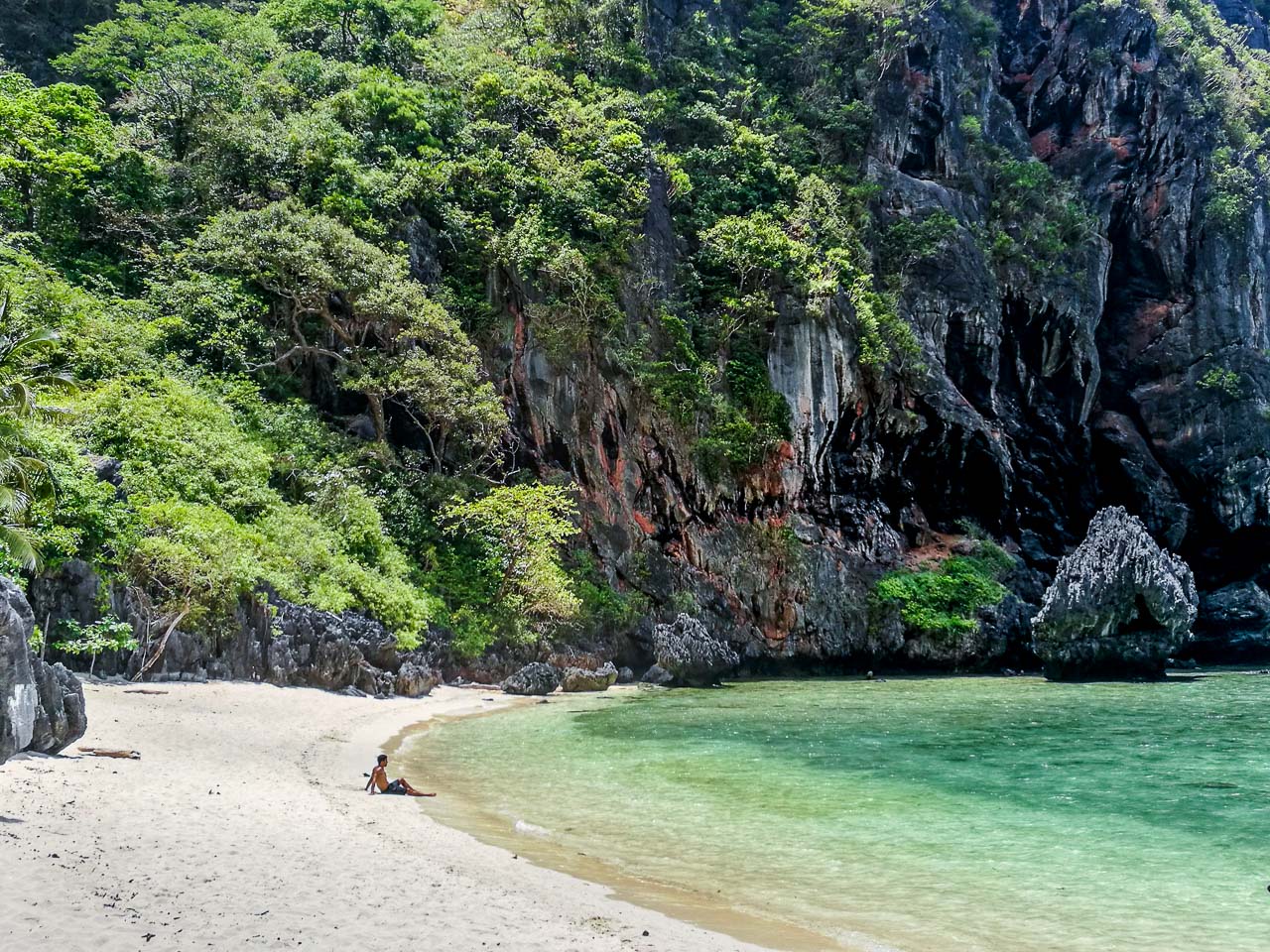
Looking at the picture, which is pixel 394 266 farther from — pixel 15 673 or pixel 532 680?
pixel 15 673

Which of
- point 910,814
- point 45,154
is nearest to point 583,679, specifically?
point 910,814

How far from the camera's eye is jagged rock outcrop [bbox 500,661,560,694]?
72.0 feet

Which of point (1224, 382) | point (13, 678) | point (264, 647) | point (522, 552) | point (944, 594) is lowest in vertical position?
point (944, 594)

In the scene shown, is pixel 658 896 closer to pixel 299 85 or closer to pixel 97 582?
pixel 97 582

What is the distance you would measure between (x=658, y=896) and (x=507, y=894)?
1312mm

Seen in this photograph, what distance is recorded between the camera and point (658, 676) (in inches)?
1021

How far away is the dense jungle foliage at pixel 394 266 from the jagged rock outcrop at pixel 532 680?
135 cm

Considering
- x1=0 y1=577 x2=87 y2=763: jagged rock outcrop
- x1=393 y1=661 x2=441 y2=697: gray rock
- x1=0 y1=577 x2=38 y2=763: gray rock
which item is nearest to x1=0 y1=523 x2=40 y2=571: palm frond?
x1=0 y1=577 x2=87 y2=763: jagged rock outcrop

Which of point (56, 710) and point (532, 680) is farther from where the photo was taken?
point (532, 680)

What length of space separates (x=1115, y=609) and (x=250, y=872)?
89.2ft

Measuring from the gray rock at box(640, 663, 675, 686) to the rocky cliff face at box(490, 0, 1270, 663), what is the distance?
2.65 metres

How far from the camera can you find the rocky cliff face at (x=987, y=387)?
95.9 ft

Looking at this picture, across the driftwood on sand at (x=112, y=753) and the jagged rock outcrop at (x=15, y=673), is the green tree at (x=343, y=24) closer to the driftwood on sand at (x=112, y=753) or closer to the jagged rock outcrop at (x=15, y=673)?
the driftwood on sand at (x=112, y=753)

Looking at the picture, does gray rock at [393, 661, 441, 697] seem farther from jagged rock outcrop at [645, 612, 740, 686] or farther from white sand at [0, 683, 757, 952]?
white sand at [0, 683, 757, 952]
